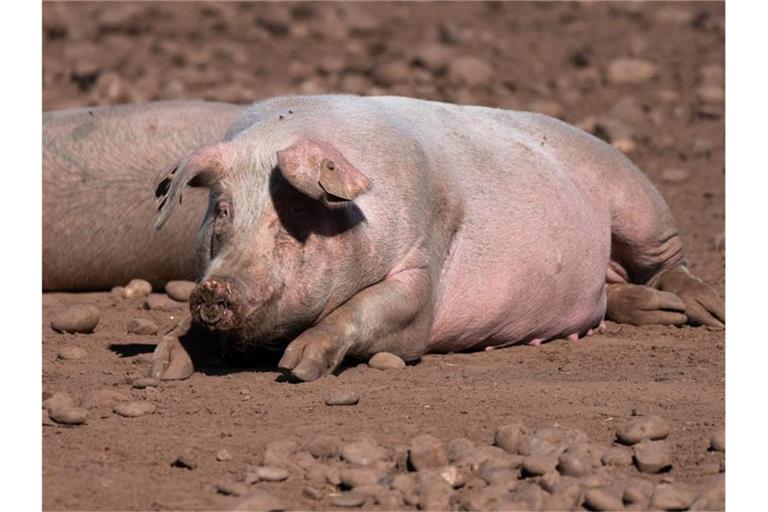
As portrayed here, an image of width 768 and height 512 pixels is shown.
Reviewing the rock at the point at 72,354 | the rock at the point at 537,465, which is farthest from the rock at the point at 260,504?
the rock at the point at 72,354

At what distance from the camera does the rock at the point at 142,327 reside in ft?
24.3

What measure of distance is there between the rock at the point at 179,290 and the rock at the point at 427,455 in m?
3.50

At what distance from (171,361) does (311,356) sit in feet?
1.93

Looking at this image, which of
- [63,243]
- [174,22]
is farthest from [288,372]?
[174,22]

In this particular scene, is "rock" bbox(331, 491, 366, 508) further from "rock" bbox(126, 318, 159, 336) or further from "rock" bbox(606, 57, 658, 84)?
"rock" bbox(606, 57, 658, 84)

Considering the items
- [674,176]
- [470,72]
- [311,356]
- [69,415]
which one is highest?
[470,72]

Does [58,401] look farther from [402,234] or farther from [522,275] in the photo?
[522,275]

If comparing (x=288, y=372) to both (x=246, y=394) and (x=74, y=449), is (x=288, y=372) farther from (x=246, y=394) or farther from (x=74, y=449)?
(x=74, y=449)

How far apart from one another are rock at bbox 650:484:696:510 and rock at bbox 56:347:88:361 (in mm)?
2934

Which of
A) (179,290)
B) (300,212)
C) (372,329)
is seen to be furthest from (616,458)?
(179,290)

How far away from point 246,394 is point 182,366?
1.63 ft

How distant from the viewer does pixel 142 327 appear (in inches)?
291

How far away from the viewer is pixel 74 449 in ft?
16.8

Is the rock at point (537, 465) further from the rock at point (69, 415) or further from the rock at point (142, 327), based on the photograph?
the rock at point (142, 327)
